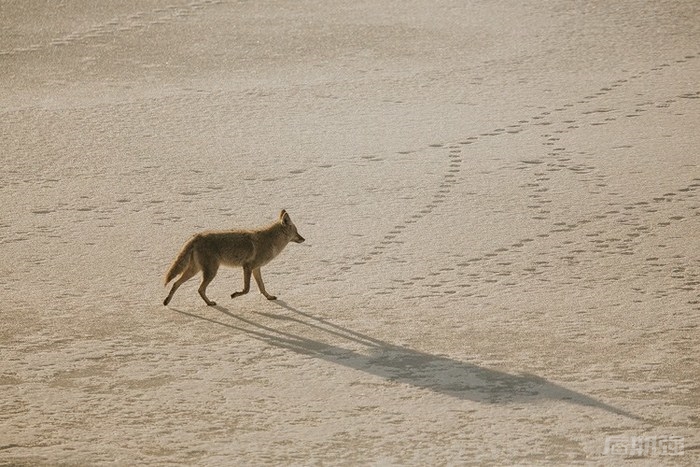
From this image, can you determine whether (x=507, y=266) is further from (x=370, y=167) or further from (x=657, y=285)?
(x=370, y=167)

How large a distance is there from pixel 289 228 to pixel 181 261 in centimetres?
92

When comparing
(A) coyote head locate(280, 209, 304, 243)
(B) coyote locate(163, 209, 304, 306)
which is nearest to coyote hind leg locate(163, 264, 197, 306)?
(B) coyote locate(163, 209, 304, 306)

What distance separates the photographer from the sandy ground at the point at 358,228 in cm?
787

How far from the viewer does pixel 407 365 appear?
863 centimetres

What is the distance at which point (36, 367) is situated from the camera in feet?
28.4

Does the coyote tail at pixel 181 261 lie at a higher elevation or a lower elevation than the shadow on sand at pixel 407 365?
→ higher

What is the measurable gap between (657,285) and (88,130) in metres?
6.45

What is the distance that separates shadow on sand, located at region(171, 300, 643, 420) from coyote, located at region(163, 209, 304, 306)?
11.5 inches
